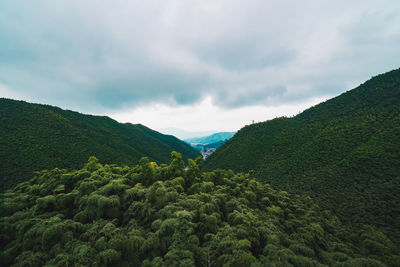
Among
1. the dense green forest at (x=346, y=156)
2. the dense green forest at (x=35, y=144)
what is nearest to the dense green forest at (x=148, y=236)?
the dense green forest at (x=346, y=156)

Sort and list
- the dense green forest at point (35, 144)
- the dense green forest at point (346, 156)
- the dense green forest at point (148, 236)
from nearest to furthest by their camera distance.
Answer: the dense green forest at point (148, 236), the dense green forest at point (346, 156), the dense green forest at point (35, 144)

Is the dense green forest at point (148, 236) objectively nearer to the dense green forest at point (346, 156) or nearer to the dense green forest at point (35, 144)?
the dense green forest at point (346, 156)

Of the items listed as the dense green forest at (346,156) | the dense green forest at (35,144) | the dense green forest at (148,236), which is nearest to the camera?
the dense green forest at (148,236)

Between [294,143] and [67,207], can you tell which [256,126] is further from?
[67,207]

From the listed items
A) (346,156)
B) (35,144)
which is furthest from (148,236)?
(35,144)

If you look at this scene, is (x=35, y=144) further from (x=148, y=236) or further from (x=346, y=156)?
(x=346, y=156)

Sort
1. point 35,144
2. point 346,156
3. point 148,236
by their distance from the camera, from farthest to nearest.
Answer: point 35,144, point 346,156, point 148,236

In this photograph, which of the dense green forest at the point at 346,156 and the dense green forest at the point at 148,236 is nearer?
the dense green forest at the point at 148,236

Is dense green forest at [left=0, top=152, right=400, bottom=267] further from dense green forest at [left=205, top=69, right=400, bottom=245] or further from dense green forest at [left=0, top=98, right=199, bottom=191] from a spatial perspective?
dense green forest at [left=0, top=98, right=199, bottom=191]

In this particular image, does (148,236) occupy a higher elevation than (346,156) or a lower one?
higher
